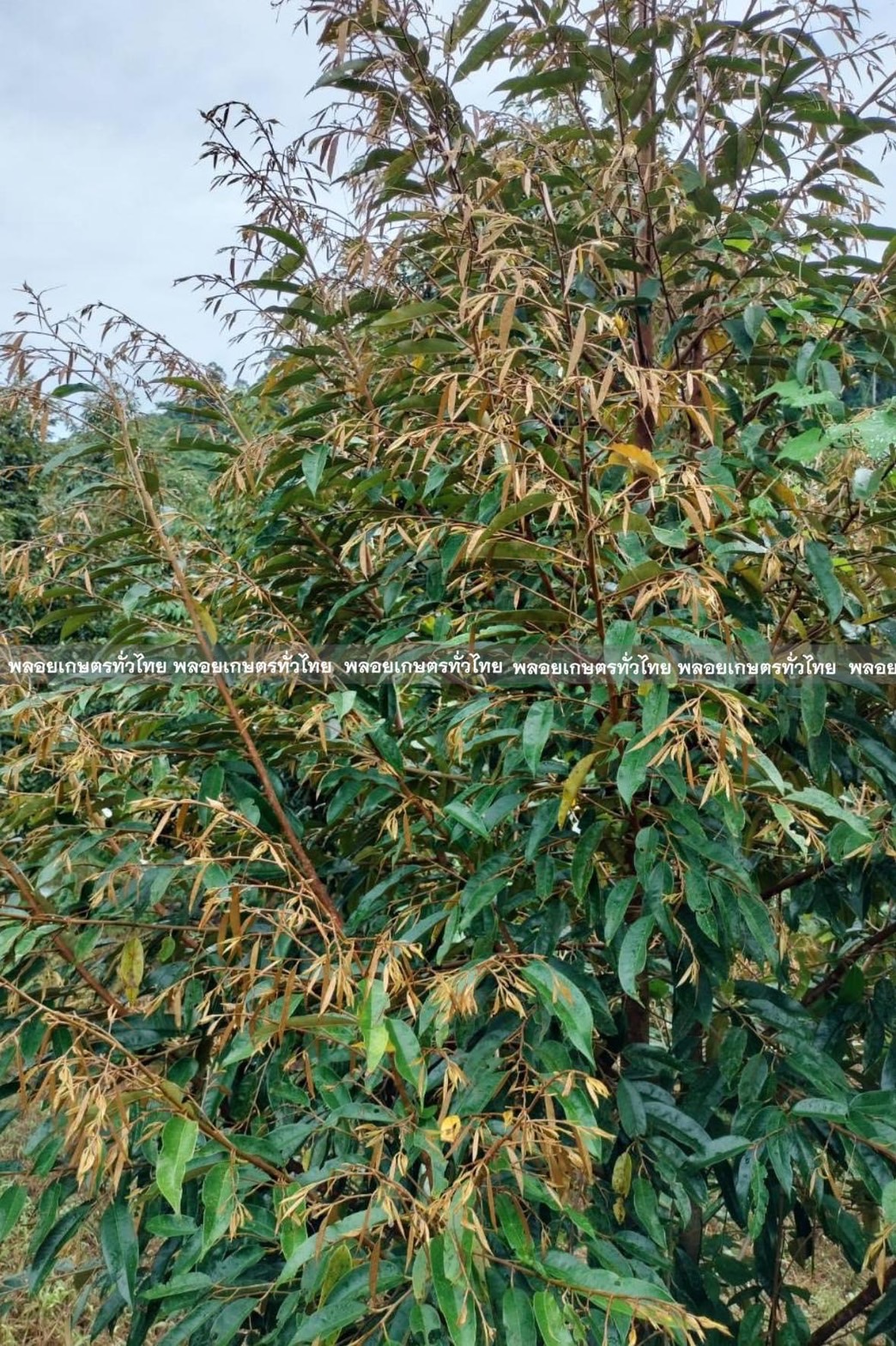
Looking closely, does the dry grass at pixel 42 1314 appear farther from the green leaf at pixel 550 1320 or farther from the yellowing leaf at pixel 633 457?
the yellowing leaf at pixel 633 457

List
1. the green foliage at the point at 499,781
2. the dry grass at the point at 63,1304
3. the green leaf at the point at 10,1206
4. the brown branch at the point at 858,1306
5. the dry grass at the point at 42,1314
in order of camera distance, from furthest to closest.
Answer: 1. the dry grass at the point at 42,1314
2. the dry grass at the point at 63,1304
3. the brown branch at the point at 858,1306
4. the green leaf at the point at 10,1206
5. the green foliage at the point at 499,781

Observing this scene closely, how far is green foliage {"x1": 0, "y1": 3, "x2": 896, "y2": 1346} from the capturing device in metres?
0.77

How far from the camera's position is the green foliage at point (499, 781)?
77cm

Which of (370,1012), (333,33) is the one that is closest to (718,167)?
(333,33)

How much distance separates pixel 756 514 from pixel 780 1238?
29.4 inches

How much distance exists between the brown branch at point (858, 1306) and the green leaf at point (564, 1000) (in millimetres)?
405

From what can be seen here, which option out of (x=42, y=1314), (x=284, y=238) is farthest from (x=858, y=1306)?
(x=42, y=1314)

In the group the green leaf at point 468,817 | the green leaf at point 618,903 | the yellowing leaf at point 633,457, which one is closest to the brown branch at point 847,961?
the green leaf at point 618,903

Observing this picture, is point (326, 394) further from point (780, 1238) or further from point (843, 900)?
point (780, 1238)

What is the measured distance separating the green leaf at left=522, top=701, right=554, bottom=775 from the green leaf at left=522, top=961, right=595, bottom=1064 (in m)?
0.15

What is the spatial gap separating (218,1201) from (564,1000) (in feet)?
0.99

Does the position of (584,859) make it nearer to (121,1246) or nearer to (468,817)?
(468,817)

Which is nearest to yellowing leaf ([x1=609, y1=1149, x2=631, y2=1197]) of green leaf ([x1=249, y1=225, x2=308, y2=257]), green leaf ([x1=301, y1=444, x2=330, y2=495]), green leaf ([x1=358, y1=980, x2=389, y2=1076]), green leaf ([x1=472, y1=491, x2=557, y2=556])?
green leaf ([x1=358, y1=980, x2=389, y2=1076])

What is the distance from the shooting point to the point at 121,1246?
2.89ft
